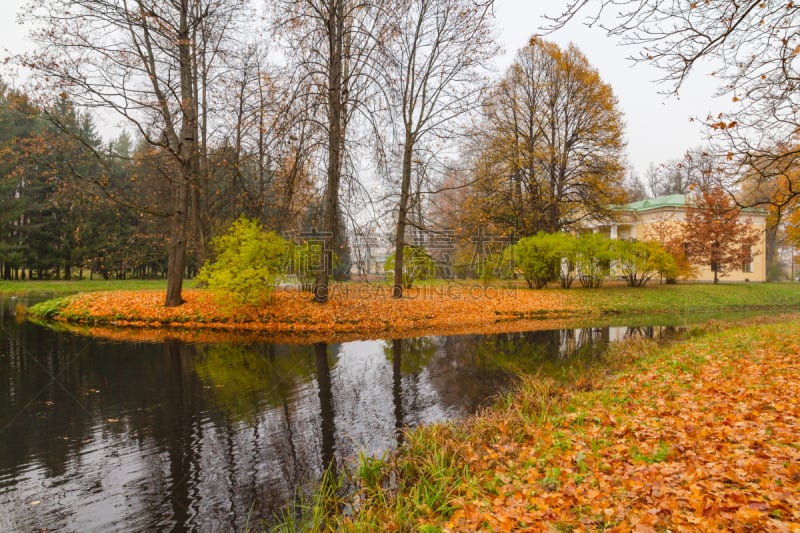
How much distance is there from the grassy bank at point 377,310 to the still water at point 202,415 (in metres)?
2.25

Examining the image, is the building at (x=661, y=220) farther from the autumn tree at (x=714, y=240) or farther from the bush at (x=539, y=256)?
the bush at (x=539, y=256)

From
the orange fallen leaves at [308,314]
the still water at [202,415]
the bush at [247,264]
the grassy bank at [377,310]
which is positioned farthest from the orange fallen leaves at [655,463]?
the bush at [247,264]

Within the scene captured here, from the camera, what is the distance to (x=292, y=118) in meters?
11.3

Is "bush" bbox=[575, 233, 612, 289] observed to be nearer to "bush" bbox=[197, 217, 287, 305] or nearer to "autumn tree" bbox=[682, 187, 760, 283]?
"autumn tree" bbox=[682, 187, 760, 283]

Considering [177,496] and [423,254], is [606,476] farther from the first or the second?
[423,254]

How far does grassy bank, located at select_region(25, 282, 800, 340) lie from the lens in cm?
1286

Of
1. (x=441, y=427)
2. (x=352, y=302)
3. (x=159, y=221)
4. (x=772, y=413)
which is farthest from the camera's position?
(x=159, y=221)

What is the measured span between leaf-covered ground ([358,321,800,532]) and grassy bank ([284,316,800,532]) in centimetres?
1

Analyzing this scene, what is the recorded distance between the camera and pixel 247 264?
477 inches

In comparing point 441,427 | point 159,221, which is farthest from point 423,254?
point 159,221

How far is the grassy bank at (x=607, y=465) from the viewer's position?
285 cm

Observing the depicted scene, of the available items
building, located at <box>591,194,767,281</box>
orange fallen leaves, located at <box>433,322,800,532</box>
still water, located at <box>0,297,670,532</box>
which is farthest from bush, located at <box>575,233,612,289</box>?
orange fallen leaves, located at <box>433,322,800,532</box>

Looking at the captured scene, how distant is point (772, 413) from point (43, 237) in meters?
41.6

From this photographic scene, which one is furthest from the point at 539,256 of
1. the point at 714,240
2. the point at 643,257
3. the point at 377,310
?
the point at 714,240
